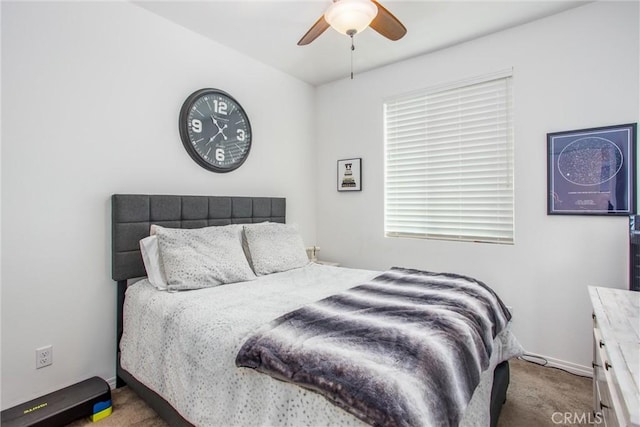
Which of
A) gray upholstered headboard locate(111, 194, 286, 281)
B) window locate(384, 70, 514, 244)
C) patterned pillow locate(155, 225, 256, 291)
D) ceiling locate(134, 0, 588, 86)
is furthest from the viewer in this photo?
window locate(384, 70, 514, 244)

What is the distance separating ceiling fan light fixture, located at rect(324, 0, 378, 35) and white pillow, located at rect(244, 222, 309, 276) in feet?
5.46

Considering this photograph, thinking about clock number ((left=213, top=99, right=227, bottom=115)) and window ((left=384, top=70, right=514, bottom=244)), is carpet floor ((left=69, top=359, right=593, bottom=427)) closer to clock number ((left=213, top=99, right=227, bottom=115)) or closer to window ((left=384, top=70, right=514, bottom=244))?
window ((left=384, top=70, right=514, bottom=244))

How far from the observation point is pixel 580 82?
7.86 ft

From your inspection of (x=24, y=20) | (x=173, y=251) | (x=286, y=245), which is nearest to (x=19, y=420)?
(x=173, y=251)

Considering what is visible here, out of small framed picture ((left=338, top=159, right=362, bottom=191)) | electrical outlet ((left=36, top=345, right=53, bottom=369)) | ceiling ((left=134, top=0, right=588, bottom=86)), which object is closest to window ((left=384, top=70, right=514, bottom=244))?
small framed picture ((left=338, top=159, right=362, bottom=191))

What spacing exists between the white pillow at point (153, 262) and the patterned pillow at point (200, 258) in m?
0.04

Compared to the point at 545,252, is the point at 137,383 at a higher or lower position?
lower

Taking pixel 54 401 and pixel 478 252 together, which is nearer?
pixel 54 401

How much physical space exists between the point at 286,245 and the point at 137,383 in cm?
141

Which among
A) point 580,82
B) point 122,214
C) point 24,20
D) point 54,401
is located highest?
point 24,20

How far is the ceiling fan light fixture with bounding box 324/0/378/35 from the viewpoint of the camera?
1.68 metres

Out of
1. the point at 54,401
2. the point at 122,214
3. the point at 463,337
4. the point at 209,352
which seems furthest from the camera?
the point at 122,214

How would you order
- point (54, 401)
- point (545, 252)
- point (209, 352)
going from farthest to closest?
point (545, 252), point (54, 401), point (209, 352)

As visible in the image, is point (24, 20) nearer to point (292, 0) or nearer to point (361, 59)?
point (292, 0)
